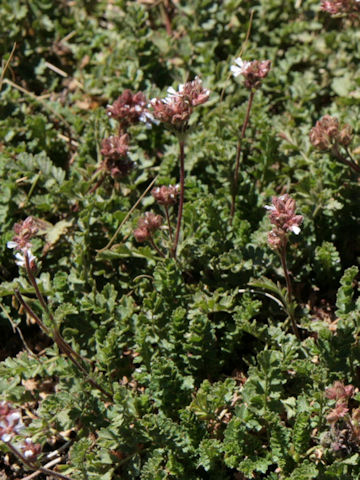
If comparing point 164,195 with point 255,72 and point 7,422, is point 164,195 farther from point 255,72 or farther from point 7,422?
point 7,422

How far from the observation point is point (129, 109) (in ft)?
12.1

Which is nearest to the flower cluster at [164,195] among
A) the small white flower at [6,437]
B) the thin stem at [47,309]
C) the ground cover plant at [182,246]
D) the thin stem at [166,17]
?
the ground cover plant at [182,246]

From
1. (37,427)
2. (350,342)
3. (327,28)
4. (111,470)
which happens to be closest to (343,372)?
(350,342)

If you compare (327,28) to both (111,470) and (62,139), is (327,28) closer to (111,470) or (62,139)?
(62,139)

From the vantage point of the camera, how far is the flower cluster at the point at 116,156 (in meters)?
3.60

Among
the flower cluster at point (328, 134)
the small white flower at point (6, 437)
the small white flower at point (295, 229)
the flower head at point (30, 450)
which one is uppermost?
the flower cluster at point (328, 134)

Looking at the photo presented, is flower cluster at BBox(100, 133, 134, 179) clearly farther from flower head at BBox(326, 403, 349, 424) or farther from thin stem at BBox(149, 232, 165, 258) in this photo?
flower head at BBox(326, 403, 349, 424)

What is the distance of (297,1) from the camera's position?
4738mm

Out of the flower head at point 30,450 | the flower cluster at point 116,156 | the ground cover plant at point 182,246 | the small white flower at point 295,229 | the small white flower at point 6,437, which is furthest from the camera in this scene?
the flower cluster at point 116,156

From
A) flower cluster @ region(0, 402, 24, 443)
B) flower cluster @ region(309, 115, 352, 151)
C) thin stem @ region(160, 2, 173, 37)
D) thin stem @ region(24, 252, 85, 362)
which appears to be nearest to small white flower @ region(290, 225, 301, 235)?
flower cluster @ region(309, 115, 352, 151)

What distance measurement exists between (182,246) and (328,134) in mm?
926

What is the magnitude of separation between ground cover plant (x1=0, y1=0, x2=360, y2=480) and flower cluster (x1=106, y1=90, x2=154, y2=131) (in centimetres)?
1

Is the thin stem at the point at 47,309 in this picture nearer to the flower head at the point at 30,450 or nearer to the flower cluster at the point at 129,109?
the flower head at the point at 30,450

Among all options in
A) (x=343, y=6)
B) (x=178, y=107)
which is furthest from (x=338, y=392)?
(x=343, y=6)
